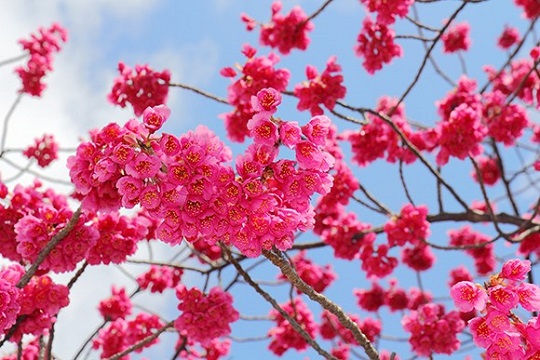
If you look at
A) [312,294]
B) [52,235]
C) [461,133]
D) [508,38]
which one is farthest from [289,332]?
[508,38]

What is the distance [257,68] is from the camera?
4.73m

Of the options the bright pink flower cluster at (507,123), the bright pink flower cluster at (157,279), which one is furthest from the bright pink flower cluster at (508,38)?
the bright pink flower cluster at (157,279)

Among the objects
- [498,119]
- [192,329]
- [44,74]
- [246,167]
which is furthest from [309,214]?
[44,74]

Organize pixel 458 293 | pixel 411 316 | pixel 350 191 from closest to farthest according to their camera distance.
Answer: pixel 458 293 → pixel 411 316 → pixel 350 191

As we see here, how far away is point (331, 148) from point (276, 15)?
129 centimetres

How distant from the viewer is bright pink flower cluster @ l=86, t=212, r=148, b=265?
11.7 ft

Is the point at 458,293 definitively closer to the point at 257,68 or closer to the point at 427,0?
the point at 257,68

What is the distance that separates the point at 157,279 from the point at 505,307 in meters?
4.03

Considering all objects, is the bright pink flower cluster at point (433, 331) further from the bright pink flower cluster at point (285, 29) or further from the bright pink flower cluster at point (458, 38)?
the bright pink flower cluster at point (458, 38)

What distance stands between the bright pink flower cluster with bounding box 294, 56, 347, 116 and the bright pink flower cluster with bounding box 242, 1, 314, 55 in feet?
2.29

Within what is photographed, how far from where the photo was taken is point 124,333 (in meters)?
5.62

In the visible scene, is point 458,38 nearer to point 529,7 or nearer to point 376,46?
point 529,7

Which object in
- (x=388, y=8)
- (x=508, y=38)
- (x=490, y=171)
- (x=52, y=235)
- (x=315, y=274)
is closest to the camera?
(x=52, y=235)

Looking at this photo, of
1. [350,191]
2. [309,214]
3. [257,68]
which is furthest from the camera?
[350,191]
